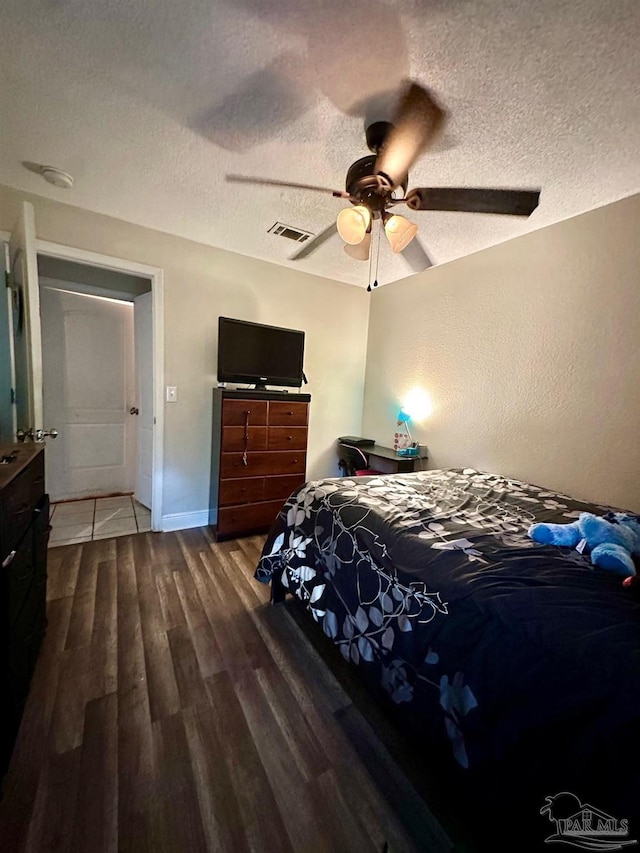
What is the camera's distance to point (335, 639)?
1.38 meters

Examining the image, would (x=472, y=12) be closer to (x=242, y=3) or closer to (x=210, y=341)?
(x=242, y=3)

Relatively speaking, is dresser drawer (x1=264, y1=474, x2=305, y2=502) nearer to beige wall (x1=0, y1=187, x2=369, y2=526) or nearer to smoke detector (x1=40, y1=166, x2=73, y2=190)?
beige wall (x1=0, y1=187, x2=369, y2=526)

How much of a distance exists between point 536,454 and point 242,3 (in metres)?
2.63

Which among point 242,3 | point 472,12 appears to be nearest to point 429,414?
point 472,12

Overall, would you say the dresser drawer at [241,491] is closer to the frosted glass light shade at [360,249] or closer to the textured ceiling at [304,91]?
the frosted glass light shade at [360,249]

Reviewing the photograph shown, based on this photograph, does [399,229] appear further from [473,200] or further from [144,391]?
[144,391]

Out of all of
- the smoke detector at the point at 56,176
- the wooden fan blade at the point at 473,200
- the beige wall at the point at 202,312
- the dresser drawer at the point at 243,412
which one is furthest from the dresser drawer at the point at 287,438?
the smoke detector at the point at 56,176

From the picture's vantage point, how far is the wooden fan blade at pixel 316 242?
214cm

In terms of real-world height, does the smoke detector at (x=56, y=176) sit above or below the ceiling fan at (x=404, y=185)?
above

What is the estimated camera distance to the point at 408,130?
51.4 inches

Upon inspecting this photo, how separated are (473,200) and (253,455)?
85.3 inches

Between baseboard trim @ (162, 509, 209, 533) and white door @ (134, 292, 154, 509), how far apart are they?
375 mm

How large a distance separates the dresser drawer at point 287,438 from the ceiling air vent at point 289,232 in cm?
153

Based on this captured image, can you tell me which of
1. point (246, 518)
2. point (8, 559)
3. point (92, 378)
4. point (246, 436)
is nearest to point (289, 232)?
point (246, 436)
